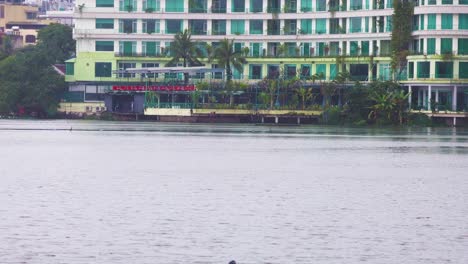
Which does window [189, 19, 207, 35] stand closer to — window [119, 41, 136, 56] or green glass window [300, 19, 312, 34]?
window [119, 41, 136, 56]

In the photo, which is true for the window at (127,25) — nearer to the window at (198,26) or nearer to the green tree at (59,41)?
the window at (198,26)

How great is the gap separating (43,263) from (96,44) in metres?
114

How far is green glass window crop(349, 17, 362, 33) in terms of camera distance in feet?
447

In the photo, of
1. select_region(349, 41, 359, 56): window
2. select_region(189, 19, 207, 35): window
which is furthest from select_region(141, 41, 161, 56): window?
select_region(349, 41, 359, 56): window

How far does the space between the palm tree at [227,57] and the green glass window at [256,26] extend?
677 cm

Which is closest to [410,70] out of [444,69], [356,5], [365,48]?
[444,69]

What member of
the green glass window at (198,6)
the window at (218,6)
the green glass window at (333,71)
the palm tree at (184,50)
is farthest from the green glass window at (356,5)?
the green glass window at (198,6)

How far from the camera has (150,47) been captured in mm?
147000

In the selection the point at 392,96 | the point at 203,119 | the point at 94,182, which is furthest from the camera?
the point at 203,119

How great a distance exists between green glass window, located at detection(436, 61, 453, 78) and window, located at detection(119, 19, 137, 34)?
38.6 m

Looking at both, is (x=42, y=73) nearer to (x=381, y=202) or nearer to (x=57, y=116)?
(x=57, y=116)

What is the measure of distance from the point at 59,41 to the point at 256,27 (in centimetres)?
3068

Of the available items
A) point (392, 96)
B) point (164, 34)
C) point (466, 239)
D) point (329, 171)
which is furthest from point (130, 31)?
point (466, 239)

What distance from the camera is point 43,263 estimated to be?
3416 cm
